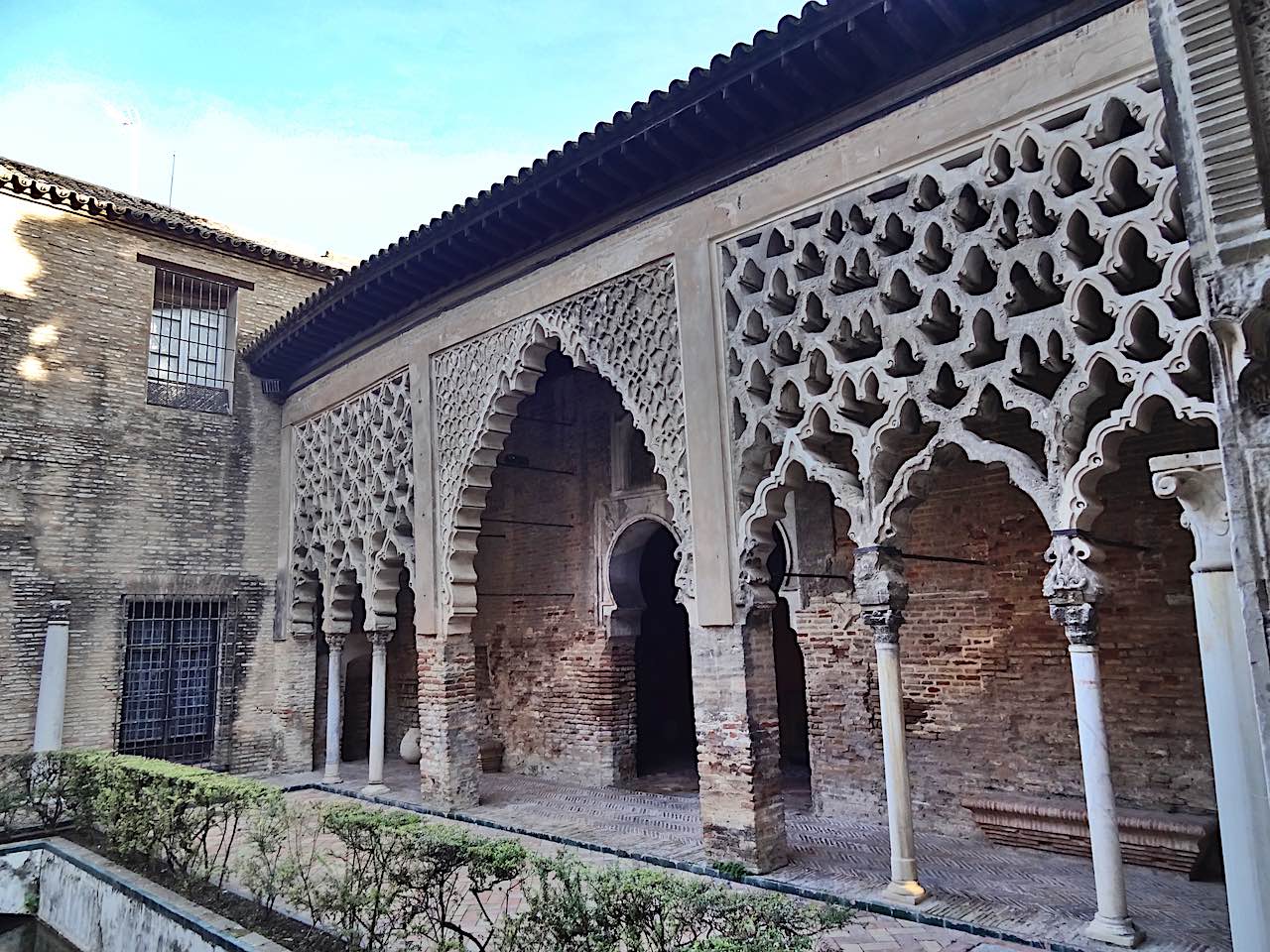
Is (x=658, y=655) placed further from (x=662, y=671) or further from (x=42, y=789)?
(x=42, y=789)

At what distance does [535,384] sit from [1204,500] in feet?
22.2

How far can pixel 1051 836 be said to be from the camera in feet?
24.1

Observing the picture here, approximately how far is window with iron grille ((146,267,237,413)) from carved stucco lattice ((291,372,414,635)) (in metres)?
1.43

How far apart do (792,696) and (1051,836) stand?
5.17 metres

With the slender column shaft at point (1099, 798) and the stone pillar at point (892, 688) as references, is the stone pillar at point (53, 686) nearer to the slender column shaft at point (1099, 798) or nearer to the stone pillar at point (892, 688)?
the stone pillar at point (892, 688)

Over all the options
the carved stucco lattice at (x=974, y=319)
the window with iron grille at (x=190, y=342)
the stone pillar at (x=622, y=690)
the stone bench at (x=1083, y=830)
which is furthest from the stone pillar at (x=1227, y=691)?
the window with iron grille at (x=190, y=342)

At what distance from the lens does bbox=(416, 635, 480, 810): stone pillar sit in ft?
32.9

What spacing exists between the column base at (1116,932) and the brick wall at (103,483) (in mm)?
11253

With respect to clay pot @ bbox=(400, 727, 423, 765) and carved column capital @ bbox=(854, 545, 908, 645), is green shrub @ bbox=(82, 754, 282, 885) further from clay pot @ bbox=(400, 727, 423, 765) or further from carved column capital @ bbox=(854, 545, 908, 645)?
clay pot @ bbox=(400, 727, 423, 765)

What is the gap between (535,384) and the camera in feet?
32.1

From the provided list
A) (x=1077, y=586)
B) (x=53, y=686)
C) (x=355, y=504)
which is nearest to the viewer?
(x=1077, y=586)

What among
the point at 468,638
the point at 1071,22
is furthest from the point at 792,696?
the point at 1071,22

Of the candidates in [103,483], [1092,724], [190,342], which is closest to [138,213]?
[190,342]

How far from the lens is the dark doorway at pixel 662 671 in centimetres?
1291
